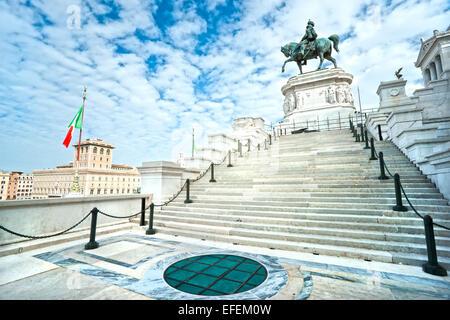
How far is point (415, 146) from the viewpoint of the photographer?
26.7 feet

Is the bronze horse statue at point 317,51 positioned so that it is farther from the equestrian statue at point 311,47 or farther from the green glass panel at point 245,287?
the green glass panel at point 245,287

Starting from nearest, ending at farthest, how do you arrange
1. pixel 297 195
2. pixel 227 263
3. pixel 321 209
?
pixel 227 263 → pixel 321 209 → pixel 297 195

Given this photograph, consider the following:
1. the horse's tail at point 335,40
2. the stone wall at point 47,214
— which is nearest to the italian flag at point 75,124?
the stone wall at point 47,214

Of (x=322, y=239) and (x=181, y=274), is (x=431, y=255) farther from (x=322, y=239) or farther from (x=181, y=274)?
(x=181, y=274)

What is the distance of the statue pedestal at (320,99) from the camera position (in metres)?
24.0

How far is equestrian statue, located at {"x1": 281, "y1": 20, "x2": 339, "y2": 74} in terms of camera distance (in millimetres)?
26375

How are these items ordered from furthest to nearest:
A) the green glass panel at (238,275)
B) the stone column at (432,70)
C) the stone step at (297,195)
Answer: the stone column at (432,70), the stone step at (297,195), the green glass panel at (238,275)

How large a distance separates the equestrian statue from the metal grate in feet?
92.9

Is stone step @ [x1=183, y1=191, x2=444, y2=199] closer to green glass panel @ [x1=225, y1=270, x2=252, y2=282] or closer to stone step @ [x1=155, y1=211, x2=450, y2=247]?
stone step @ [x1=155, y1=211, x2=450, y2=247]

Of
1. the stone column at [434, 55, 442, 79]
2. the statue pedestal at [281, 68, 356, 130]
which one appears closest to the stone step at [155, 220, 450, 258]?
the statue pedestal at [281, 68, 356, 130]

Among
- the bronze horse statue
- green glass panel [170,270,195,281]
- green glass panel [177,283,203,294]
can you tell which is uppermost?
the bronze horse statue

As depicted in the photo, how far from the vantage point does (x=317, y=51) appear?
87.4 ft

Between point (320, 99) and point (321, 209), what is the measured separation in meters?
22.3

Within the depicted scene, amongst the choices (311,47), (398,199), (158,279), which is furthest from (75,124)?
(311,47)
